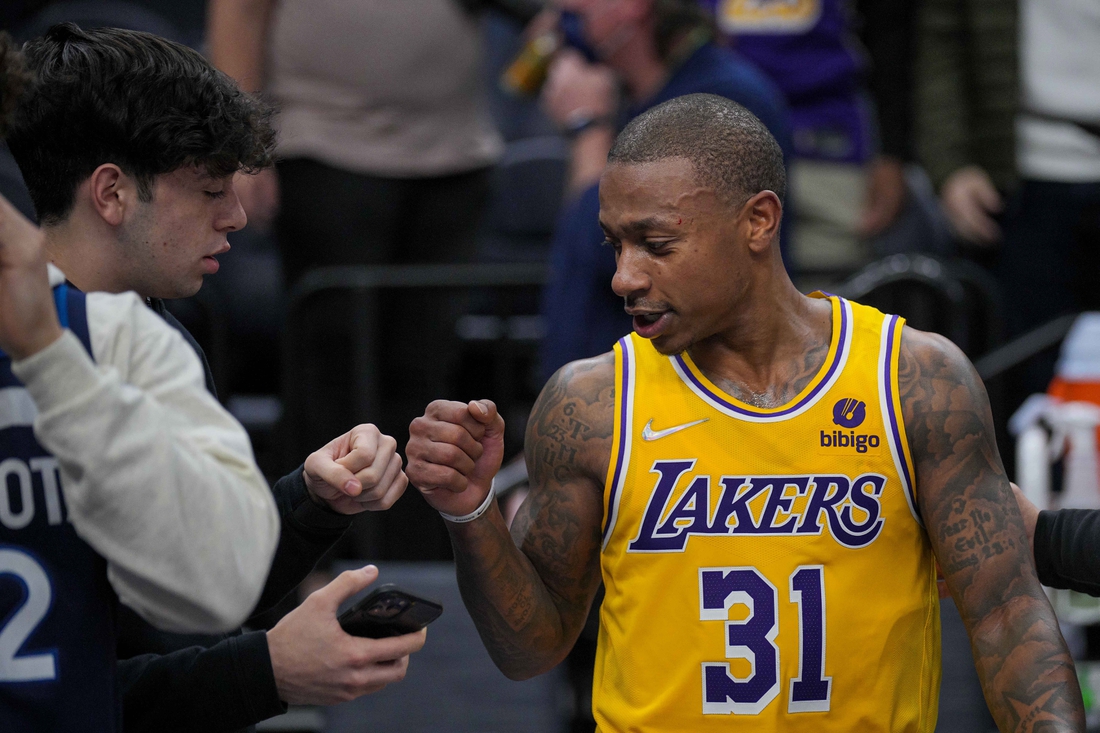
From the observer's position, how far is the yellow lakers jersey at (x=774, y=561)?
2549 mm

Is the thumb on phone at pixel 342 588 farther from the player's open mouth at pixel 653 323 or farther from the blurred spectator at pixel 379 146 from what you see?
the blurred spectator at pixel 379 146

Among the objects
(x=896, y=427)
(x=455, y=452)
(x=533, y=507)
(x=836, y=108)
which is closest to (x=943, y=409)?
(x=896, y=427)

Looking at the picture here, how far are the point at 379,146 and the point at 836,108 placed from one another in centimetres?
184

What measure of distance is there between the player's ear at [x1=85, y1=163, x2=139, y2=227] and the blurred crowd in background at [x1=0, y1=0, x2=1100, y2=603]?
2391 mm

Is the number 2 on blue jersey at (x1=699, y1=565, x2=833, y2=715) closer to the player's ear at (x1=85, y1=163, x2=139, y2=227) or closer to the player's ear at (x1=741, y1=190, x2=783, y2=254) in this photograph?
the player's ear at (x1=741, y1=190, x2=783, y2=254)

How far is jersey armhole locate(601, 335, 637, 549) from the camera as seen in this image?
260 cm

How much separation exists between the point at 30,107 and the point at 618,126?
2678 mm

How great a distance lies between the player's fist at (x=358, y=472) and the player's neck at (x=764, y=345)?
0.71m

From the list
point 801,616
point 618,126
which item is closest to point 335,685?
point 801,616

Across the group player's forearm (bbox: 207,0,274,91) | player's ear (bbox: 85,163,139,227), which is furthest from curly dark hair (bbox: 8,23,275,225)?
player's forearm (bbox: 207,0,274,91)

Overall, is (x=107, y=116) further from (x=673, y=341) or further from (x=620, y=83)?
(x=620, y=83)

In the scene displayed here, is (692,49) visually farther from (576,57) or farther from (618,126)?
(576,57)

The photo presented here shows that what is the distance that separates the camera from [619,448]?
2.61 m

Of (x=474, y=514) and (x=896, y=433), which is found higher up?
(x=896, y=433)
